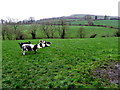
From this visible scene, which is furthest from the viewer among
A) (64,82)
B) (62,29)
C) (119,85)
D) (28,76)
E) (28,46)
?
(62,29)

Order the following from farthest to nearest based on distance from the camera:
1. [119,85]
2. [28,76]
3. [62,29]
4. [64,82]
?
[62,29] → [28,76] → [64,82] → [119,85]

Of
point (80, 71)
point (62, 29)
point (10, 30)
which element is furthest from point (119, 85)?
point (62, 29)

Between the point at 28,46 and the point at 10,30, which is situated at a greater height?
the point at 10,30

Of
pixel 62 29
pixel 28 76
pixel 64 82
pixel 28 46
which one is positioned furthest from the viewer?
pixel 62 29

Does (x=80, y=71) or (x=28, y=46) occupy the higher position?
(x=28, y=46)

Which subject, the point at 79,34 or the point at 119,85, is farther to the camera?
the point at 79,34

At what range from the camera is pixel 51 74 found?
30.8ft

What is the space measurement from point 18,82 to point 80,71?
516 centimetres

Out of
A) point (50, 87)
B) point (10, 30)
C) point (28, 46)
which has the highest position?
point (10, 30)

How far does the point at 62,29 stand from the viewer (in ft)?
260

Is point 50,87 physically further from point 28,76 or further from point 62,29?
point 62,29

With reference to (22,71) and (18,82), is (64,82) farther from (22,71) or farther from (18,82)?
(22,71)

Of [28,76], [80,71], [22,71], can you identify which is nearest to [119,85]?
[80,71]

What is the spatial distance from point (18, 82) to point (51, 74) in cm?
267
